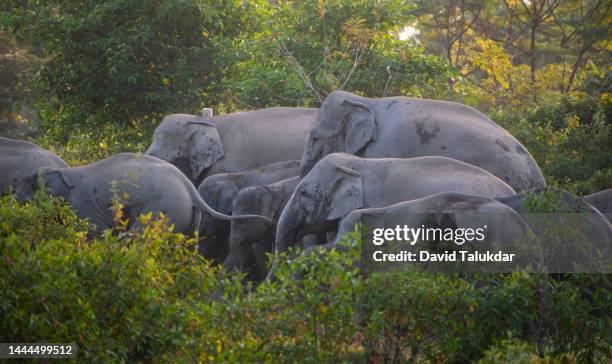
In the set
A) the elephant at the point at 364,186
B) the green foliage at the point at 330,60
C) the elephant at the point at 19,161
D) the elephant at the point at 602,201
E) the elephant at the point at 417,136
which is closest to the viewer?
the elephant at the point at 364,186

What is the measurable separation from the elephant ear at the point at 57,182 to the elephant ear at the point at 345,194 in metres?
2.84

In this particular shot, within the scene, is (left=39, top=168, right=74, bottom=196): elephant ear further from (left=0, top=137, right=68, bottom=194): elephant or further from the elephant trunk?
the elephant trunk

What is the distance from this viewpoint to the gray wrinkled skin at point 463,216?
7941mm

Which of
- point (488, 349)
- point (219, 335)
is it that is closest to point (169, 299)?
point (219, 335)

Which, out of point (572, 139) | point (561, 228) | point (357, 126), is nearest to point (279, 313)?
point (561, 228)

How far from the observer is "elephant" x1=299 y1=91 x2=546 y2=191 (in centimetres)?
1124

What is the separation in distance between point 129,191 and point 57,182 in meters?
1.09

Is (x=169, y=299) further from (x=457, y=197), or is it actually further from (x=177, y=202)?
(x=177, y=202)

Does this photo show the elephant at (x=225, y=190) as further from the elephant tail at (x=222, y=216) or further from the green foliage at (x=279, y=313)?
the green foliage at (x=279, y=313)

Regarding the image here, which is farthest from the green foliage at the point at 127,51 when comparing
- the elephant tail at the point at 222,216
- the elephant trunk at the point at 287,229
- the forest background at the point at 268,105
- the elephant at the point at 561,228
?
the elephant at the point at 561,228

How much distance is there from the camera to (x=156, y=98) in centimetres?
1688

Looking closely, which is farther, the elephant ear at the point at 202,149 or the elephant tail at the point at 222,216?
the elephant ear at the point at 202,149

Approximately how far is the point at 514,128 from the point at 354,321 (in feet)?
32.5

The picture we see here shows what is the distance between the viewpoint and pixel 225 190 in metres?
12.3
